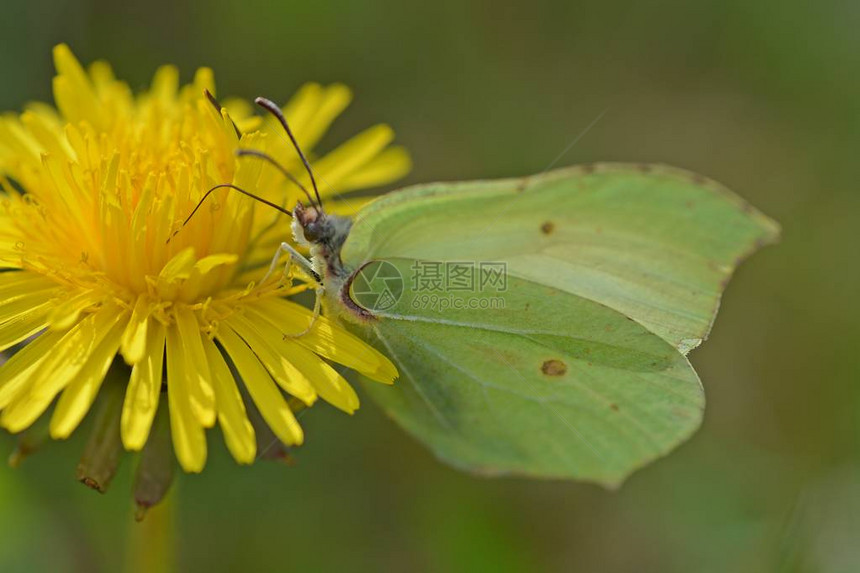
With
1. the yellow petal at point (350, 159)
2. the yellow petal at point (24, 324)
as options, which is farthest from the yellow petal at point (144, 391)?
the yellow petal at point (350, 159)

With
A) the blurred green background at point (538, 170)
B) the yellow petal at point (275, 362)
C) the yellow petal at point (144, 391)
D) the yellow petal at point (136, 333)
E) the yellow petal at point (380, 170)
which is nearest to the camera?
the yellow petal at point (144, 391)

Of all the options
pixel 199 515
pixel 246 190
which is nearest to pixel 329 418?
pixel 199 515

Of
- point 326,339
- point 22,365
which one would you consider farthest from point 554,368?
point 22,365

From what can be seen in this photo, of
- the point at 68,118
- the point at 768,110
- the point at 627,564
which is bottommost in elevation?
the point at 627,564

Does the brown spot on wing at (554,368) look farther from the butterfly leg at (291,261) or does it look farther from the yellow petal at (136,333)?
the yellow petal at (136,333)

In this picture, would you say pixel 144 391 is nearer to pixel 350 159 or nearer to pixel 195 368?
pixel 195 368

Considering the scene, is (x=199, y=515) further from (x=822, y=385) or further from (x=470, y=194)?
(x=822, y=385)
